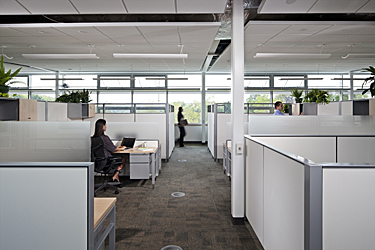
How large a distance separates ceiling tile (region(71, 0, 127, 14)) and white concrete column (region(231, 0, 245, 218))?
55.7 inches

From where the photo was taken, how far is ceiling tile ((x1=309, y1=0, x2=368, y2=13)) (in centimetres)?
301

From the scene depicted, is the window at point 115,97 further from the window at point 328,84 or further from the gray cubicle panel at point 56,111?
the window at point 328,84

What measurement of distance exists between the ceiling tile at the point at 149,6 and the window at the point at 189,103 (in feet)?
20.6

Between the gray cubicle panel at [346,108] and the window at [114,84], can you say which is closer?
the gray cubicle panel at [346,108]

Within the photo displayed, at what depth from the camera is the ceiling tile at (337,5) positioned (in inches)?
119

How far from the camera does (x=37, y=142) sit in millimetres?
1515

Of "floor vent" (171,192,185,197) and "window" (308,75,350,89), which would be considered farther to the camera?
"window" (308,75,350,89)

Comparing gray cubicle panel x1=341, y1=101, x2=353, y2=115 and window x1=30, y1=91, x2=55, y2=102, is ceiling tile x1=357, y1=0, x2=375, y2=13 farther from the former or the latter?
window x1=30, y1=91, x2=55, y2=102

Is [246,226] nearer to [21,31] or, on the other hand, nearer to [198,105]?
[21,31]

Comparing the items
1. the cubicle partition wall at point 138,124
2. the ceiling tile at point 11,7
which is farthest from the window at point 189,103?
the ceiling tile at point 11,7

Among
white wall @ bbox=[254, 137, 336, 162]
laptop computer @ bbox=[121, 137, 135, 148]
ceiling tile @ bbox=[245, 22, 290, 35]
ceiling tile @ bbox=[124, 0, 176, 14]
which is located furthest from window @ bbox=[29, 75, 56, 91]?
white wall @ bbox=[254, 137, 336, 162]

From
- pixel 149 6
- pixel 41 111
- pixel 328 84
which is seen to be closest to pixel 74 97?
pixel 41 111

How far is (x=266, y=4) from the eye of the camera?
303 centimetres

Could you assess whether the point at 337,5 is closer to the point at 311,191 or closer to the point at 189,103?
the point at 311,191
